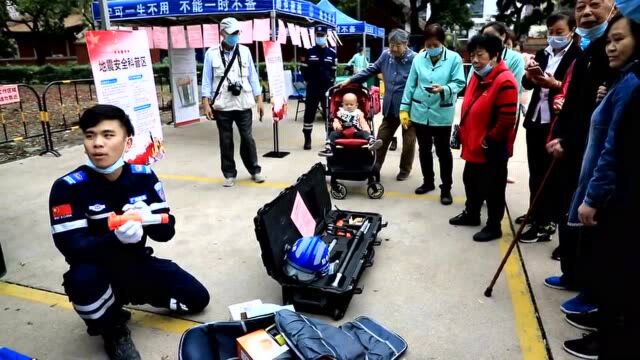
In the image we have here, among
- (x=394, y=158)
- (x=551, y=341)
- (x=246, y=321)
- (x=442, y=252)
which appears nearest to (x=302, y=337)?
(x=246, y=321)

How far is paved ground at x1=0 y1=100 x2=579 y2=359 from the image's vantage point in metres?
2.57

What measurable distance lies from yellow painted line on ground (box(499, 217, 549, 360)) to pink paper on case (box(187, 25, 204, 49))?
7.50 m

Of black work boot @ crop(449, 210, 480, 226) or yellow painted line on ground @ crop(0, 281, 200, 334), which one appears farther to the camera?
black work boot @ crop(449, 210, 480, 226)

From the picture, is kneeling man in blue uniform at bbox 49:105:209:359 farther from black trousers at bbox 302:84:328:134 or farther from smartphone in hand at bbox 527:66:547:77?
black trousers at bbox 302:84:328:134

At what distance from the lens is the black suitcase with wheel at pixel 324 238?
9.00 ft

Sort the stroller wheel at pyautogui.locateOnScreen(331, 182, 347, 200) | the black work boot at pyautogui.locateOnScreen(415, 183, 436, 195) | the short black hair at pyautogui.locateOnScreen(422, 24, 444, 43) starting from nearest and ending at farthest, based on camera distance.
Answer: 1. the short black hair at pyautogui.locateOnScreen(422, 24, 444, 43)
2. the stroller wheel at pyautogui.locateOnScreen(331, 182, 347, 200)
3. the black work boot at pyautogui.locateOnScreen(415, 183, 436, 195)

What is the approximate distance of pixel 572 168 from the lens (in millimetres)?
2957

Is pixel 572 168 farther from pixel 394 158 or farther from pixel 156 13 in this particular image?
pixel 156 13

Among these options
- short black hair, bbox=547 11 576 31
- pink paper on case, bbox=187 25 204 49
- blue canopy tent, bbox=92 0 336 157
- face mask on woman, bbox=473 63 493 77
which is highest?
blue canopy tent, bbox=92 0 336 157

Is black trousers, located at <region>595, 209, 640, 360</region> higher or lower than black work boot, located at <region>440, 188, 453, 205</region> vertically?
higher

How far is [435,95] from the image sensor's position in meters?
4.54

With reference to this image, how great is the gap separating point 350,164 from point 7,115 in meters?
11.2

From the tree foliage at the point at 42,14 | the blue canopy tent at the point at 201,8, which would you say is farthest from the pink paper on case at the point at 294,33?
the tree foliage at the point at 42,14

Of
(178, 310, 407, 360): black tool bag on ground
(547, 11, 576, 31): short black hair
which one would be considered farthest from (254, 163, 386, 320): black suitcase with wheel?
(547, 11, 576, 31): short black hair
